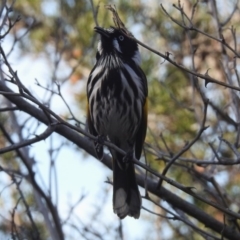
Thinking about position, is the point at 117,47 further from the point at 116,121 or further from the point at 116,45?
the point at 116,121

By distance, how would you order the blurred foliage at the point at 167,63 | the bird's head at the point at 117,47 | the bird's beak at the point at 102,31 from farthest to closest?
the blurred foliage at the point at 167,63 → the bird's head at the point at 117,47 → the bird's beak at the point at 102,31

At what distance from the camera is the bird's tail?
4.57m

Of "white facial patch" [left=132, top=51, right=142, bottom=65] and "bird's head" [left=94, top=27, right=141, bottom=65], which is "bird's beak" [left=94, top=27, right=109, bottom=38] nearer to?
"bird's head" [left=94, top=27, right=141, bottom=65]

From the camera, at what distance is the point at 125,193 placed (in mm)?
4719

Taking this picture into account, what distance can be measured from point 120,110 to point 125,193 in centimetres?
53

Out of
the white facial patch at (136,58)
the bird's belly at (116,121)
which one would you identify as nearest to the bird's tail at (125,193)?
the bird's belly at (116,121)

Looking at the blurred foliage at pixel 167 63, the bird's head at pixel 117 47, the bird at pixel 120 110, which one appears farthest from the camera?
the blurred foliage at pixel 167 63

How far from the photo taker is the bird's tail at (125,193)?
4.57m

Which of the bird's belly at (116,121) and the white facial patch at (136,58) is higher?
the white facial patch at (136,58)

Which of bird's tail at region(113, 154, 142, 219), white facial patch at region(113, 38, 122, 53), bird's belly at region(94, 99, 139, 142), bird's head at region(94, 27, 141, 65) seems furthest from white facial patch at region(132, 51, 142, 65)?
bird's tail at region(113, 154, 142, 219)

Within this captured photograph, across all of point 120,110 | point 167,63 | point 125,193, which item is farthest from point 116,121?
point 167,63

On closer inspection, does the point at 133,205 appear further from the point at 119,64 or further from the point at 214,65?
the point at 214,65

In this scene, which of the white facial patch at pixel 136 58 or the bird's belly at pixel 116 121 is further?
the white facial patch at pixel 136 58

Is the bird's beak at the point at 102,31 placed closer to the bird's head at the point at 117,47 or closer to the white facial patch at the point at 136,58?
the bird's head at the point at 117,47
